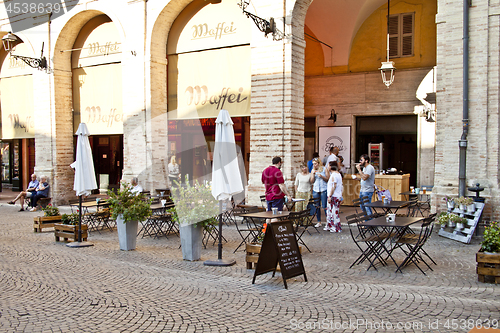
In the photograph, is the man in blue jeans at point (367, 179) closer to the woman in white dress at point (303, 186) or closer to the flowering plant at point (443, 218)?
the woman in white dress at point (303, 186)

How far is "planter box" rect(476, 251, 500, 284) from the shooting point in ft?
19.9

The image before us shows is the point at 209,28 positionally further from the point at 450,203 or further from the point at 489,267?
the point at 489,267

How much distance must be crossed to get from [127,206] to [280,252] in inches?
164

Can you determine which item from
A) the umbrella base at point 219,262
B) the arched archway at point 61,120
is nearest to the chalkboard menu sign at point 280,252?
the umbrella base at point 219,262

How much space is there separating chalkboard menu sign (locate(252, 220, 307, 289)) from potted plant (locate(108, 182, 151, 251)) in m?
3.61

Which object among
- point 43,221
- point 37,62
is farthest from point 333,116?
point 37,62

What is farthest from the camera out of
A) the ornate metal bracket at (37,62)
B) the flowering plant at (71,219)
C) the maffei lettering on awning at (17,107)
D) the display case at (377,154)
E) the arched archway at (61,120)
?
the maffei lettering on awning at (17,107)

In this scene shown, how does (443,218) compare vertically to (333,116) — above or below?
below

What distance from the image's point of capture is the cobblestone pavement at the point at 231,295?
4816 mm

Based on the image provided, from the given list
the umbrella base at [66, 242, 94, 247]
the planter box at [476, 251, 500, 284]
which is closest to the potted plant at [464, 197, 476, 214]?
the planter box at [476, 251, 500, 284]

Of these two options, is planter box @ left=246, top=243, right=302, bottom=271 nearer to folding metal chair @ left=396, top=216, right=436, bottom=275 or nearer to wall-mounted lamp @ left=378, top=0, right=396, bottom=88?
folding metal chair @ left=396, top=216, right=436, bottom=275

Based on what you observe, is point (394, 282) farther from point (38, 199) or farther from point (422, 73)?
point (38, 199)

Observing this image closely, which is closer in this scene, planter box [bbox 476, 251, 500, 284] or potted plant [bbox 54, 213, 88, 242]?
planter box [bbox 476, 251, 500, 284]

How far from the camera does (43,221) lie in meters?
11.3
